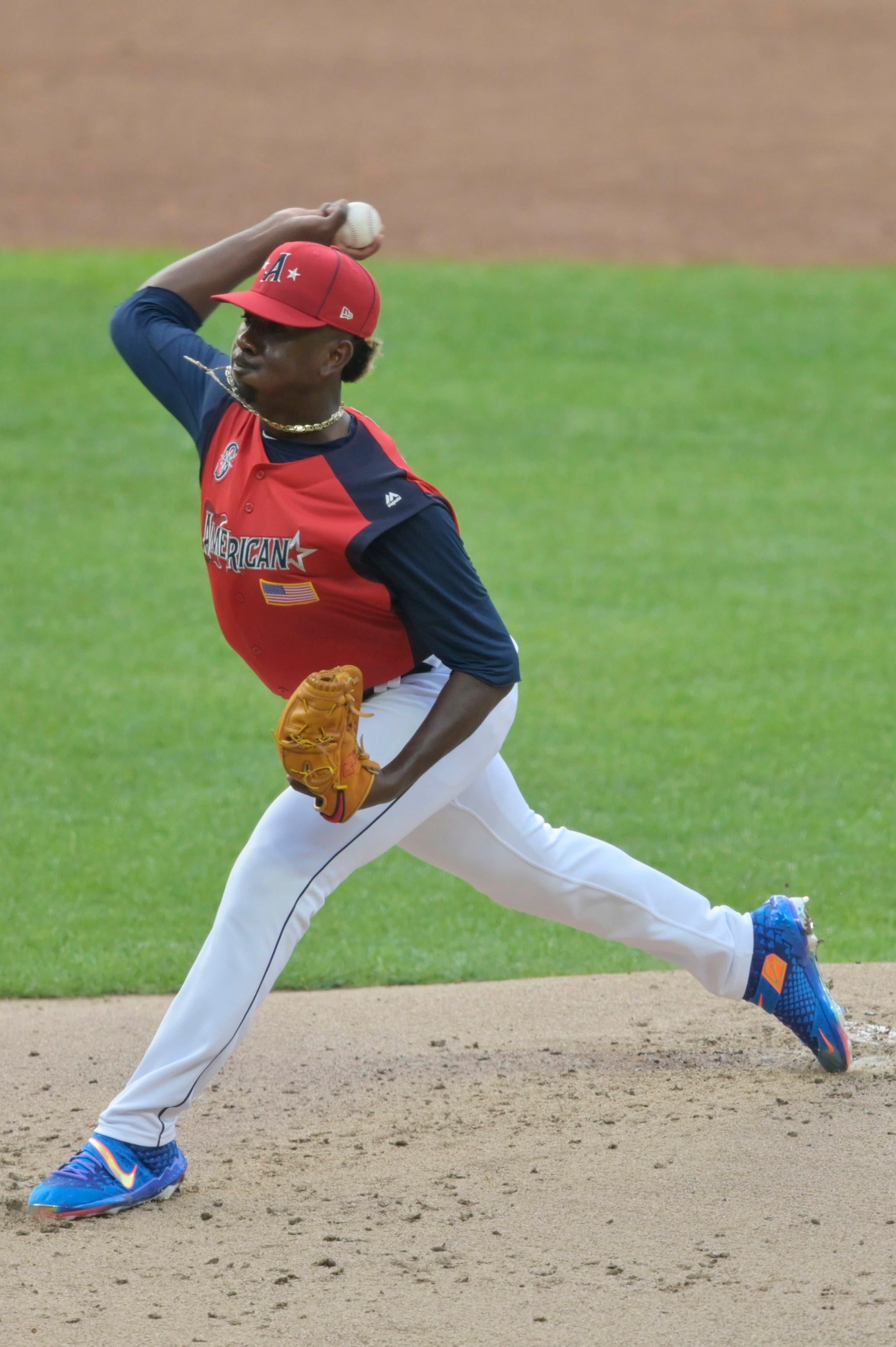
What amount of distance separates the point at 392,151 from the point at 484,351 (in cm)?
683

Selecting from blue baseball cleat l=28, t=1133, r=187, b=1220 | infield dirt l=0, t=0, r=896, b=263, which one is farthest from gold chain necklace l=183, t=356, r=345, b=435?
infield dirt l=0, t=0, r=896, b=263

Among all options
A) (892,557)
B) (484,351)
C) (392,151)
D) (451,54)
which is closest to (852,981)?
(892,557)

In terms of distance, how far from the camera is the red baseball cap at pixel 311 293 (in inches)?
135

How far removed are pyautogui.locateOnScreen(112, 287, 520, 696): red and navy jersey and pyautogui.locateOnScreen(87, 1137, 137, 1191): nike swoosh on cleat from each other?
1.07 m

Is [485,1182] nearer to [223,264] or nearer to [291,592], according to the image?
[291,592]

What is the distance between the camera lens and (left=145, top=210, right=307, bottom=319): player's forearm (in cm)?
400

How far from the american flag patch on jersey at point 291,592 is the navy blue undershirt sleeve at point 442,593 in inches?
5.1

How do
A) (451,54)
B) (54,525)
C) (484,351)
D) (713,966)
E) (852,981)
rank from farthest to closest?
(451,54)
(484,351)
(54,525)
(852,981)
(713,966)

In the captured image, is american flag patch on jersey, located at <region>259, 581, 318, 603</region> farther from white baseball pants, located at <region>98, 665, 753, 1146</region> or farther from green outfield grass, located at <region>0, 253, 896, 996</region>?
green outfield grass, located at <region>0, 253, 896, 996</region>

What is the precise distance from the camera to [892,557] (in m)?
10.2

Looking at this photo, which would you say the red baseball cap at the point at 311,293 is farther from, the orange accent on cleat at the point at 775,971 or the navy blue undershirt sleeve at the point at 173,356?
the orange accent on cleat at the point at 775,971

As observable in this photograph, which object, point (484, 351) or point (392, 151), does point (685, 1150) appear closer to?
point (484, 351)

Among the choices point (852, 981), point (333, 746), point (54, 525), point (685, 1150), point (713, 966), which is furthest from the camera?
point (54, 525)

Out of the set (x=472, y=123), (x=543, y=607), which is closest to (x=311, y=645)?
(x=543, y=607)
